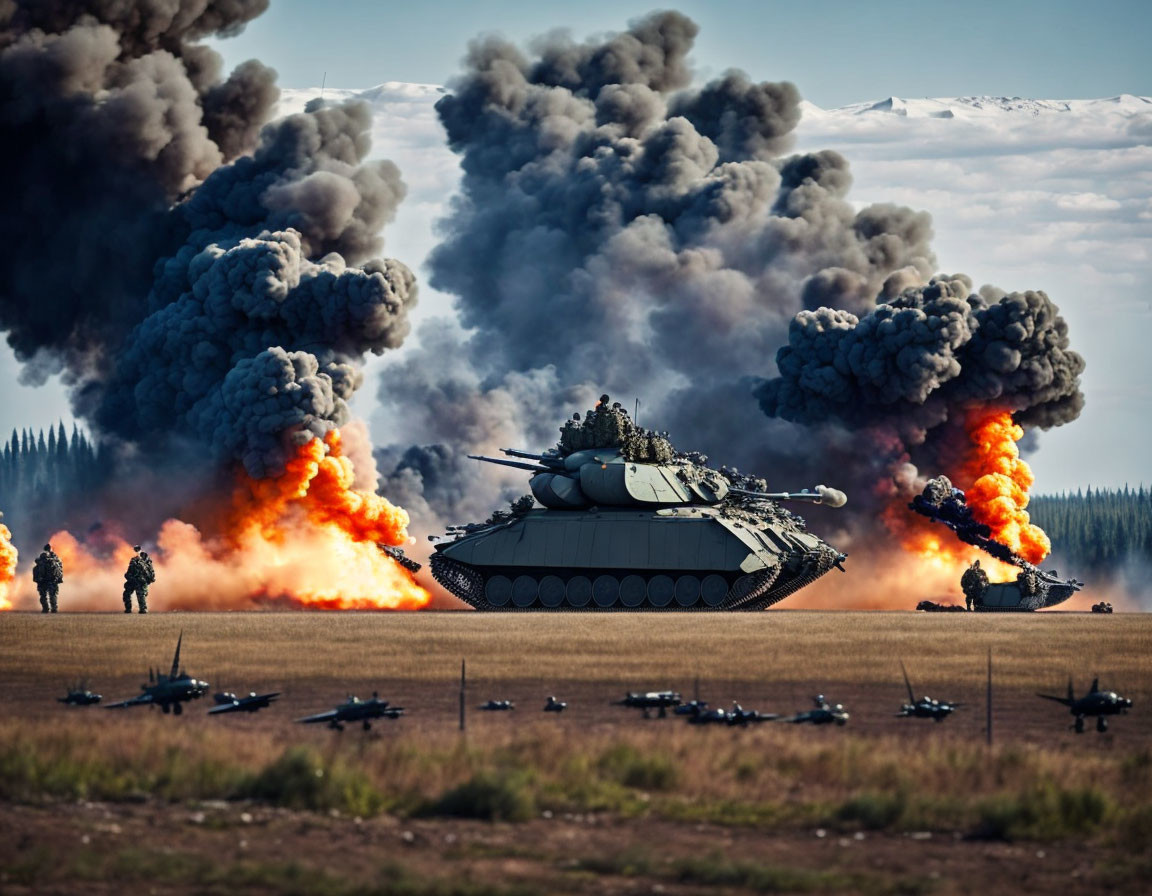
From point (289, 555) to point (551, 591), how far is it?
13246 millimetres

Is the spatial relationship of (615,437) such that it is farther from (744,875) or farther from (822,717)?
(744,875)

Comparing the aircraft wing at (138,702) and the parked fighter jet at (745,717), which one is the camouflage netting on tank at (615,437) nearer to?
the aircraft wing at (138,702)

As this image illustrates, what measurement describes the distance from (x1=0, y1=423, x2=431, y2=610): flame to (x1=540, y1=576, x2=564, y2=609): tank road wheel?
28.1 ft

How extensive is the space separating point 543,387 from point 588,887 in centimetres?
9922

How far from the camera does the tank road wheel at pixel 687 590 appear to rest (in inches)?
2785

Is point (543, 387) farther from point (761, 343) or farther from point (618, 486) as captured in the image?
point (618, 486)

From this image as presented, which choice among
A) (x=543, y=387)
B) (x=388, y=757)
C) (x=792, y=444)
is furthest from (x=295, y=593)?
(x=388, y=757)

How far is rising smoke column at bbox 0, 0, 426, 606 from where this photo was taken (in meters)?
82.5

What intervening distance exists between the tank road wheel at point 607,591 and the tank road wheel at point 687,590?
6.78 ft

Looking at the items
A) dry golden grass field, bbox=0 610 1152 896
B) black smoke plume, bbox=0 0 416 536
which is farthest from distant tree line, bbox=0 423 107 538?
dry golden grass field, bbox=0 610 1152 896

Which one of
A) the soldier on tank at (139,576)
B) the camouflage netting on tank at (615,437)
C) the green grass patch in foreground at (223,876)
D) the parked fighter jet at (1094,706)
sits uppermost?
the camouflage netting on tank at (615,437)

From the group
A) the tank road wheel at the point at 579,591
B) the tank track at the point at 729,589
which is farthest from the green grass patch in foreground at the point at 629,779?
the tank road wheel at the point at 579,591

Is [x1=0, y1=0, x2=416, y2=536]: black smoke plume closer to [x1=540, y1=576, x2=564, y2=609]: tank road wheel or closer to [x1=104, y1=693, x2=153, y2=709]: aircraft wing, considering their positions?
[x1=540, y1=576, x2=564, y2=609]: tank road wheel

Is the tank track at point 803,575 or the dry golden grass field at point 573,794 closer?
the dry golden grass field at point 573,794
